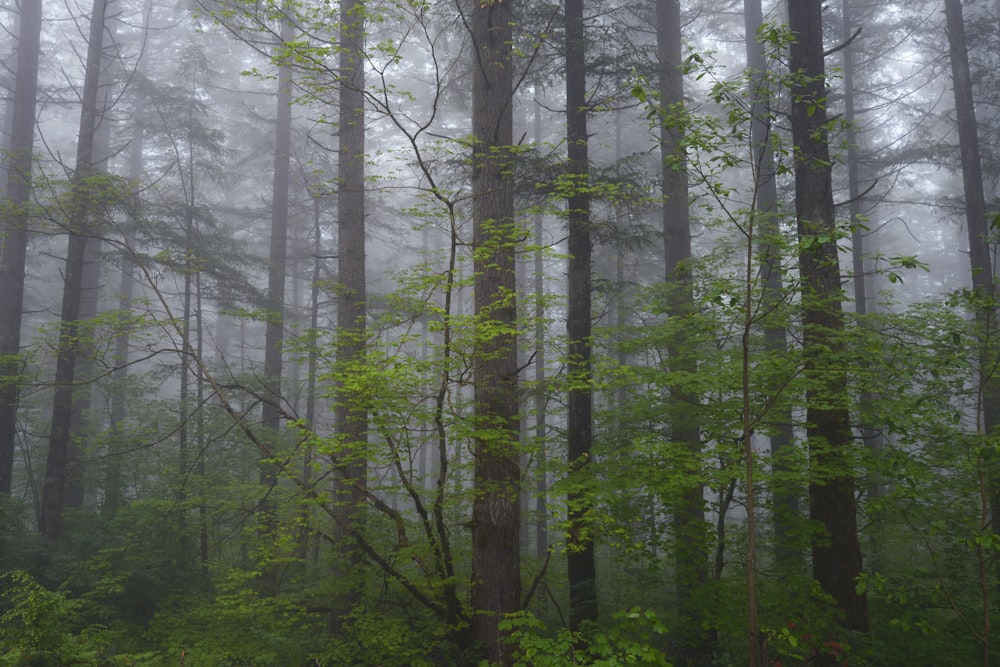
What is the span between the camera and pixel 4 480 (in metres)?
11.3

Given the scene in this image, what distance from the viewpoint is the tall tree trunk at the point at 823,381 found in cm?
631

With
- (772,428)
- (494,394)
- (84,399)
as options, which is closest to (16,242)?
(84,399)

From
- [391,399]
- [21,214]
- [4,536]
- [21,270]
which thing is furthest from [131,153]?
[391,399]

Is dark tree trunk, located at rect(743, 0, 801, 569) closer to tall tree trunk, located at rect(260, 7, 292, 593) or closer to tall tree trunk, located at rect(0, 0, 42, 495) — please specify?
tall tree trunk, located at rect(260, 7, 292, 593)

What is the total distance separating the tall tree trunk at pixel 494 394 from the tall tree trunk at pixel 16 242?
7491mm

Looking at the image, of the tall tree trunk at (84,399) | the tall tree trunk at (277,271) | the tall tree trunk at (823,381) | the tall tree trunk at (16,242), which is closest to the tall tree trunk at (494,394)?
the tall tree trunk at (823,381)

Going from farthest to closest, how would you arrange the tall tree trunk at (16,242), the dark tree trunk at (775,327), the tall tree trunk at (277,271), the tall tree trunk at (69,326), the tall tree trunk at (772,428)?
1. the tall tree trunk at (277,271)
2. the tall tree trunk at (16,242)
3. the tall tree trunk at (69,326)
4. the dark tree trunk at (775,327)
5. the tall tree trunk at (772,428)

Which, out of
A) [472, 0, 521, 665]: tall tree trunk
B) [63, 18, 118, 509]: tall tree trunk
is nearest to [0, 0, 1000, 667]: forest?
[472, 0, 521, 665]: tall tree trunk

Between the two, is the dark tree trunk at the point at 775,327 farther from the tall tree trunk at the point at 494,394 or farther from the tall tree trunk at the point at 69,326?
the tall tree trunk at the point at 69,326

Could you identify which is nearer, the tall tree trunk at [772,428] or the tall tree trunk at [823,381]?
the tall tree trunk at [772,428]

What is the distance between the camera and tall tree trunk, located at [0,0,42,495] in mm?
10508

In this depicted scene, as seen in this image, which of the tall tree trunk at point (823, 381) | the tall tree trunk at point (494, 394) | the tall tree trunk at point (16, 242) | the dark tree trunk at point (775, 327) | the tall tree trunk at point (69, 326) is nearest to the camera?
the dark tree trunk at point (775, 327)

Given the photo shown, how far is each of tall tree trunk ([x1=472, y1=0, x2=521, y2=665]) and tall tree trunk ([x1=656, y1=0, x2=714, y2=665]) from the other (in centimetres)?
186

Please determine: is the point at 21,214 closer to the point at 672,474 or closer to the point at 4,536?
the point at 4,536
